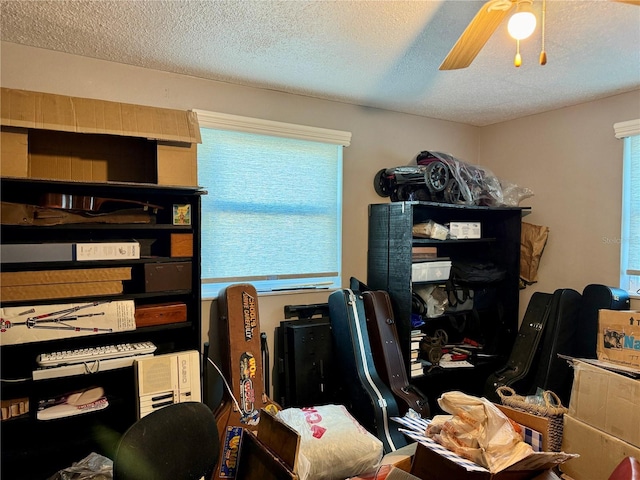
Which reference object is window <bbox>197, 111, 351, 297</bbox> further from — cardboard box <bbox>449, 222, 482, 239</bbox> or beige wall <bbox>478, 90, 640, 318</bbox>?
beige wall <bbox>478, 90, 640, 318</bbox>

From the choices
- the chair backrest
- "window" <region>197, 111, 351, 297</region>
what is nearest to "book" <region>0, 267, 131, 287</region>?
"window" <region>197, 111, 351, 297</region>

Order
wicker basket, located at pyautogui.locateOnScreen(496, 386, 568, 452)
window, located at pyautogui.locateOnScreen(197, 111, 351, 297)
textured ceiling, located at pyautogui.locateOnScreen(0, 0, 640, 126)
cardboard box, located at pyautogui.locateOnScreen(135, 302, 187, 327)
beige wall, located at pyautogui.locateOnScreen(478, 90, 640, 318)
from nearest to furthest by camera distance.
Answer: textured ceiling, located at pyautogui.locateOnScreen(0, 0, 640, 126)
cardboard box, located at pyautogui.locateOnScreen(135, 302, 187, 327)
wicker basket, located at pyautogui.locateOnScreen(496, 386, 568, 452)
window, located at pyautogui.locateOnScreen(197, 111, 351, 297)
beige wall, located at pyautogui.locateOnScreen(478, 90, 640, 318)

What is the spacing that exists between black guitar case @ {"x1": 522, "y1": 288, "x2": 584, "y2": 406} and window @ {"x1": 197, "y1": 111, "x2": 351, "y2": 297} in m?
1.52

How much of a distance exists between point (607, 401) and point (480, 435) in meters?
1.04

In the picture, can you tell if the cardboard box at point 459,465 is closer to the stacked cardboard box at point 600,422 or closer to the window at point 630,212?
the stacked cardboard box at point 600,422

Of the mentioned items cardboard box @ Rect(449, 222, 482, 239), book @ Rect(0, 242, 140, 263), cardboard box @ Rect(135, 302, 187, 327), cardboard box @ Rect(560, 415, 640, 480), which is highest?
cardboard box @ Rect(449, 222, 482, 239)

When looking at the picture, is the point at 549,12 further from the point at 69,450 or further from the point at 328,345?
the point at 69,450

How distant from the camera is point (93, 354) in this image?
1972 mm

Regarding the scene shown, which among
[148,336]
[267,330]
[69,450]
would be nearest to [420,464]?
[267,330]

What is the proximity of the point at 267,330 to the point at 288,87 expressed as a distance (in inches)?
65.7

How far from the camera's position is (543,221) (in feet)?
10.8

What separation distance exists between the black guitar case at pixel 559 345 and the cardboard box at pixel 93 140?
2553mm

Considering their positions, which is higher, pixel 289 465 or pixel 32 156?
pixel 32 156

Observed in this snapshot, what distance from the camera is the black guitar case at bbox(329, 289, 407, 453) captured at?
2.35 m
